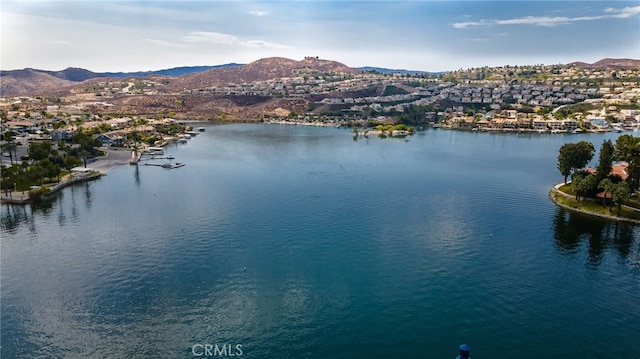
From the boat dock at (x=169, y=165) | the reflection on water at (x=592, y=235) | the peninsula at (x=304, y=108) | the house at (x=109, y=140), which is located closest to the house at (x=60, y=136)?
the peninsula at (x=304, y=108)

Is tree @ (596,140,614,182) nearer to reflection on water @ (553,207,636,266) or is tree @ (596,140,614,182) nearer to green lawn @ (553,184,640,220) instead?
green lawn @ (553,184,640,220)

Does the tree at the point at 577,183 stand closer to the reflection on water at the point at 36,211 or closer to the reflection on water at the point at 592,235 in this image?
the reflection on water at the point at 592,235

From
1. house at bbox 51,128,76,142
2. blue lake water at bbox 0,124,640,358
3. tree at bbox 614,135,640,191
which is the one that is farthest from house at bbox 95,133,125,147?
tree at bbox 614,135,640,191

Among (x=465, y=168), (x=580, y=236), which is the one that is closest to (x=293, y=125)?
(x=465, y=168)

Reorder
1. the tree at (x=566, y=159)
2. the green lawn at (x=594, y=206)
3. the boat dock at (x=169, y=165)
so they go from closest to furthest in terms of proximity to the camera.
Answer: the green lawn at (x=594, y=206)
the tree at (x=566, y=159)
the boat dock at (x=169, y=165)

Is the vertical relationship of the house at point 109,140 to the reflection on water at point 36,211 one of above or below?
above

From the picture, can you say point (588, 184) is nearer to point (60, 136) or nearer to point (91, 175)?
point (91, 175)

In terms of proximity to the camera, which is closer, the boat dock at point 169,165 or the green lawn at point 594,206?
the green lawn at point 594,206
